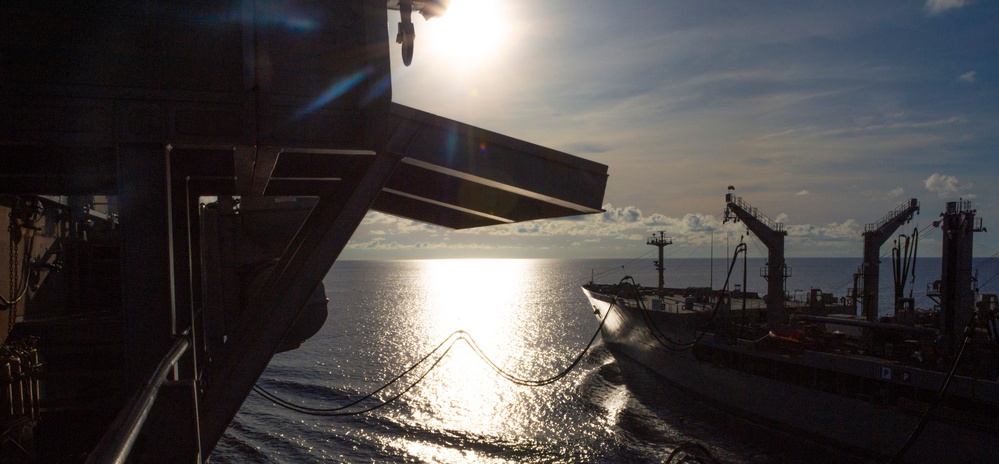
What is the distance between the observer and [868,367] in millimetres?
34250

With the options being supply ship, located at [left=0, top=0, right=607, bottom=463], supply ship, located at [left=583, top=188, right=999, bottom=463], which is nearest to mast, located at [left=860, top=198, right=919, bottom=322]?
supply ship, located at [left=583, top=188, right=999, bottom=463]

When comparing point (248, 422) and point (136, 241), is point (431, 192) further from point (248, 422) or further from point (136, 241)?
point (248, 422)

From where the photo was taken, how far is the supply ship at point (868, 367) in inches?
1196

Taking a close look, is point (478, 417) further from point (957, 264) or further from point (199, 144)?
point (199, 144)

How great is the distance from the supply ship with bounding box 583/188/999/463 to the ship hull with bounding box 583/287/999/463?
2.3 inches

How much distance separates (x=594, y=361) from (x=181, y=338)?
213ft

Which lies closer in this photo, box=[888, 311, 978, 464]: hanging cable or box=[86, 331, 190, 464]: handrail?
box=[86, 331, 190, 464]: handrail

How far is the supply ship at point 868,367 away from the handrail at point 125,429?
23234 mm

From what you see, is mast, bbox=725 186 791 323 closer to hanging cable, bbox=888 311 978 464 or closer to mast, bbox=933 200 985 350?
mast, bbox=933 200 985 350

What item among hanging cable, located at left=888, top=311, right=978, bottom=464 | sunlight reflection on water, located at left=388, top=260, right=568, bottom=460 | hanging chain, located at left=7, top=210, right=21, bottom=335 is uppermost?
hanging chain, located at left=7, top=210, right=21, bottom=335

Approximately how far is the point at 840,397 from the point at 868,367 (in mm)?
2487

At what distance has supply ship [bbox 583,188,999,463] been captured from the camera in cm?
3039

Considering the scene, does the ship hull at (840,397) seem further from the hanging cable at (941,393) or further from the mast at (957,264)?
the hanging cable at (941,393)

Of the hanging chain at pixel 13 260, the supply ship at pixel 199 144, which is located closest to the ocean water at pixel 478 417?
the hanging chain at pixel 13 260
